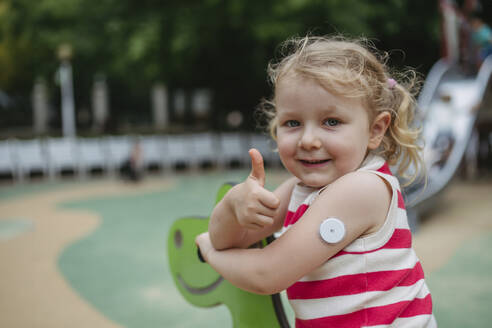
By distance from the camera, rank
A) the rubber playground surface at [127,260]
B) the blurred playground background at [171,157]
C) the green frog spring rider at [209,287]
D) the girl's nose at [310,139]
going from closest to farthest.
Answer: the girl's nose at [310,139], the green frog spring rider at [209,287], the rubber playground surface at [127,260], the blurred playground background at [171,157]

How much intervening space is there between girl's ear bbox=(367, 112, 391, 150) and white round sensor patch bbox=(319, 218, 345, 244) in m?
0.29

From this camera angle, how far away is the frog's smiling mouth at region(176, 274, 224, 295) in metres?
1.70

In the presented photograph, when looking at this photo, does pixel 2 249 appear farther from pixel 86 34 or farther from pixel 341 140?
pixel 86 34

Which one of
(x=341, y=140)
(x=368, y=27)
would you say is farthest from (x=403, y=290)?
(x=368, y=27)

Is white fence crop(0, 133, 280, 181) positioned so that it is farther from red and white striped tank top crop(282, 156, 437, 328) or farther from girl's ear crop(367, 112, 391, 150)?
red and white striped tank top crop(282, 156, 437, 328)

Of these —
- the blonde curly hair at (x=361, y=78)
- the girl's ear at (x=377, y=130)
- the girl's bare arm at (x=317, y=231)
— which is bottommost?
the girl's bare arm at (x=317, y=231)

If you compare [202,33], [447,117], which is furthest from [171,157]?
[447,117]

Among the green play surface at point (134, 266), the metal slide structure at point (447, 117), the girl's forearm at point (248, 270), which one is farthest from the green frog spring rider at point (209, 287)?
the metal slide structure at point (447, 117)

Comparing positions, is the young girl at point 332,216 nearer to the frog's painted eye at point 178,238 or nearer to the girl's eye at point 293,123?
the girl's eye at point 293,123

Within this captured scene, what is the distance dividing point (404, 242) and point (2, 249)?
5.39 meters

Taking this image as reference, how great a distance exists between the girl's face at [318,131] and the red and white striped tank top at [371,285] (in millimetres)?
60

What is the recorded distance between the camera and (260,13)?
33.9ft

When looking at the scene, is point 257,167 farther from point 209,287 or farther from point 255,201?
point 209,287

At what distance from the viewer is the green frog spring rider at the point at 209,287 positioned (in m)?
1.52
